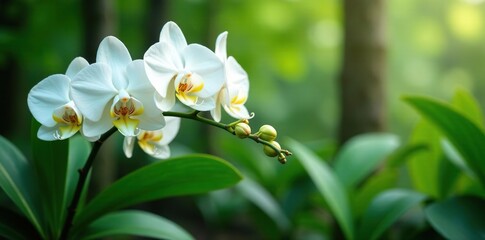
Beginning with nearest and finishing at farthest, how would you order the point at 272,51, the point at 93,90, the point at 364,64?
the point at 93,90 < the point at 364,64 < the point at 272,51

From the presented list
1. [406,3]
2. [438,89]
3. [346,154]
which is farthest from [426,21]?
[346,154]


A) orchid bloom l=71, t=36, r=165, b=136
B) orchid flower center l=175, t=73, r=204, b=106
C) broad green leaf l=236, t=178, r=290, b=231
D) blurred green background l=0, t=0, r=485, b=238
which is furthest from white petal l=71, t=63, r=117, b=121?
blurred green background l=0, t=0, r=485, b=238

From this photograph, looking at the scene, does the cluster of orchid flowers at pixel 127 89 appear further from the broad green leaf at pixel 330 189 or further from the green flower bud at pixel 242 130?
the broad green leaf at pixel 330 189

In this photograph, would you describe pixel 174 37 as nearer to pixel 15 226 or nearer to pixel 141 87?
pixel 141 87

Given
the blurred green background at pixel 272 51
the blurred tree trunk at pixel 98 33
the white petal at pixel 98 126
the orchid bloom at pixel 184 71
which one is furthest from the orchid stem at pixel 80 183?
the blurred green background at pixel 272 51

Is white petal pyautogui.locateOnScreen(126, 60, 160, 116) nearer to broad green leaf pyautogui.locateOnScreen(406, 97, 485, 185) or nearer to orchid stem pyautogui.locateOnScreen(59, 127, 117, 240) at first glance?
orchid stem pyautogui.locateOnScreen(59, 127, 117, 240)

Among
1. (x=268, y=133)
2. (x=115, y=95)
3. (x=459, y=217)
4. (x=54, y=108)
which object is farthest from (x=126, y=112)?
(x=459, y=217)
